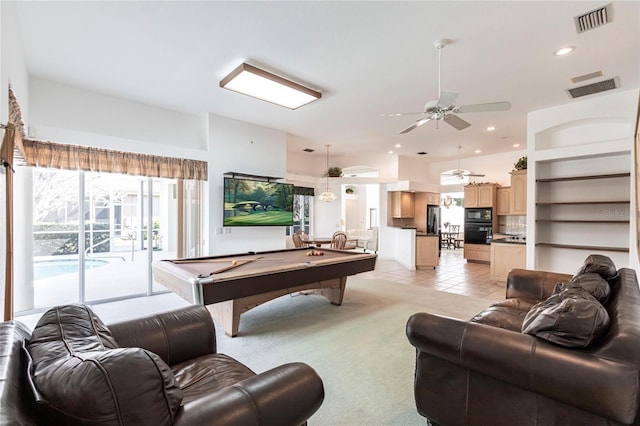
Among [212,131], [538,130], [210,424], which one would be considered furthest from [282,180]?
[210,424]

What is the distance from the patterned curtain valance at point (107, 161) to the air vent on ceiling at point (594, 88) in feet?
19.2

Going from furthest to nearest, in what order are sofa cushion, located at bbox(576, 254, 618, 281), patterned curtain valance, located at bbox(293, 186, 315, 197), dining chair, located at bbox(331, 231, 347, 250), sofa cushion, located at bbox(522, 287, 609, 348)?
patterned curtain valance, located at bbox(293, 186, 315, 197) → dining chair, located at bbox(331, 231, 347, 250) → sofa cushion, located at bbox(576, 254, 618, 281) → sofa cushion, located at bbox(522, 287, 609, 348)

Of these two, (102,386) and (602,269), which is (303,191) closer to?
(602,269)

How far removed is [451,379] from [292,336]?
6.34ft

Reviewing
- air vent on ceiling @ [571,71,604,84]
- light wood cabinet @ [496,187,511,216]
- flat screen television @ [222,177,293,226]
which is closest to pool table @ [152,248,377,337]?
flat screen television @ [222,177,293,226]

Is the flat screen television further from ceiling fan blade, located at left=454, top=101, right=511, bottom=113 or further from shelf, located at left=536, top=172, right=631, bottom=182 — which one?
shelf, located at left=536, top=172, right=631, bottom=182

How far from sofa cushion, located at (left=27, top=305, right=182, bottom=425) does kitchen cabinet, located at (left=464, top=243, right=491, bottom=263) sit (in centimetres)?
914

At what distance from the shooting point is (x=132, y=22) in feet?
9.21

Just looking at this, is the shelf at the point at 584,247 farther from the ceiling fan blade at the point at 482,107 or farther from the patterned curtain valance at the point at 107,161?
the patterned curtain valance at the point at 107,161

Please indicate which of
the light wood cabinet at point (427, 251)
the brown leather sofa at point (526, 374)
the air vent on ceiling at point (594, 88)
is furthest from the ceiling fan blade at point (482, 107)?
the light wood cabinet at point (427, 251)

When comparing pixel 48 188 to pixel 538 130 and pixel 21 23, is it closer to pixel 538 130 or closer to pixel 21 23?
pixel 21 23

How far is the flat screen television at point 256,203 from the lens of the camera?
18.2ft

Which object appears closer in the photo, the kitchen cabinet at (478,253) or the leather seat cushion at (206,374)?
the leather seat cushion at (206,374)

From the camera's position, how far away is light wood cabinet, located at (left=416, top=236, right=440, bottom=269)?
772cm
